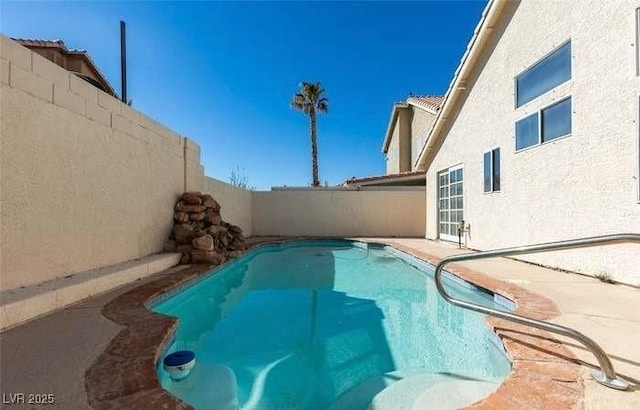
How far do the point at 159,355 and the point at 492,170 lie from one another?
9585mm

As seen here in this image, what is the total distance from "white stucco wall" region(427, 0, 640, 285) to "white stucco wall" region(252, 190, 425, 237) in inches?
286

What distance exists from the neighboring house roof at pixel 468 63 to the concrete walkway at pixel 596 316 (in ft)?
22.5

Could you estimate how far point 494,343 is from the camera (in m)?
3.74

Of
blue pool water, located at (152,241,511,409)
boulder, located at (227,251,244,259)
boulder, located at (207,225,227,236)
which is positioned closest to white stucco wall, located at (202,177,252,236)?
boulder, located at (207,225,227,236)

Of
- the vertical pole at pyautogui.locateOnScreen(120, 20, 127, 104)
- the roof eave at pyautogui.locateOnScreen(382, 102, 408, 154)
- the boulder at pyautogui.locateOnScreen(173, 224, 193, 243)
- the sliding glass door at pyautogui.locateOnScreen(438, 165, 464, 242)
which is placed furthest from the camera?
the roof eave at pyautogui.locateOnScreen(382, 102, 408, 154)

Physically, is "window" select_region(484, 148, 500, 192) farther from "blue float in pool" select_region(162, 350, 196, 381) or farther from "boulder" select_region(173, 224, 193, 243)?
"blue float in pool" select_region(162, 350, 196, 381)

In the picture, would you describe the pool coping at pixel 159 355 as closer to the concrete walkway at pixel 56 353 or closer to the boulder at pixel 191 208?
the concrete walkway at pixel 56 353

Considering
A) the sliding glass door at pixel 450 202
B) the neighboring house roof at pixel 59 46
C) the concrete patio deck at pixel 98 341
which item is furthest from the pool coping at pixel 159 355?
the neighboring house roof at pixel 59 46

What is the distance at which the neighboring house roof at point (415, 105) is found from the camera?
61.8 feet

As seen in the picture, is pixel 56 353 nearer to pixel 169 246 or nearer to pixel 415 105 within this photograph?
pixel 169 246

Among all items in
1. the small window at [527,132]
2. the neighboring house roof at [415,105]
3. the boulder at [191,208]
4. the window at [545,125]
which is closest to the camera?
the window at [545,125]

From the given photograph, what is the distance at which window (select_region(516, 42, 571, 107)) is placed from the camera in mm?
6898

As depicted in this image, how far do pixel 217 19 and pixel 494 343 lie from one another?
39.2 ft

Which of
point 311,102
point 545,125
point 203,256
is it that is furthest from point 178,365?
point 311,102
